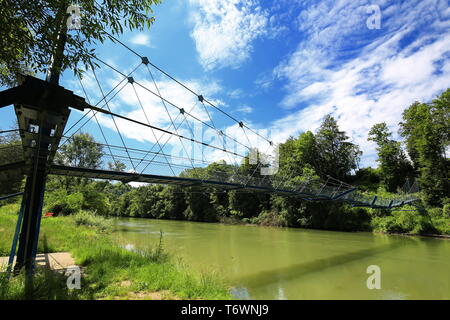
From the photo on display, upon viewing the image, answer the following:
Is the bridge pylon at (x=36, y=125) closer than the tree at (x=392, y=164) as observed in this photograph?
Yes

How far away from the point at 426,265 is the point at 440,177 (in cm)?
1442

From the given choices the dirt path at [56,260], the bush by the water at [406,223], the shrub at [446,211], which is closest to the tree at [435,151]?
the shrub at [446,211]

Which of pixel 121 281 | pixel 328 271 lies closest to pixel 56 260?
pixel 121 281

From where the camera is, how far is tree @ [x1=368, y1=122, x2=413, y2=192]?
81.9ft

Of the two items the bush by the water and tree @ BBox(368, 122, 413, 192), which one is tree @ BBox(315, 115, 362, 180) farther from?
the bush by the water

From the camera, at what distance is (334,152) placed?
31812 mm

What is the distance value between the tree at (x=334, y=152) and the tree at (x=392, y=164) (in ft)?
13.3

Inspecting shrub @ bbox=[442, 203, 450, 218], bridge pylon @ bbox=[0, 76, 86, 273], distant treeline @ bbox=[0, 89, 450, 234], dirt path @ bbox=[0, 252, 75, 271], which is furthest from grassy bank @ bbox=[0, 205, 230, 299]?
shrub @ bbox=[442, 203, 450, 218]

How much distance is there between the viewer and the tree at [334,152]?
3106 centimetres

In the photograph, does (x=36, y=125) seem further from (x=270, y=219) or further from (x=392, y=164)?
(x=392, y=164)

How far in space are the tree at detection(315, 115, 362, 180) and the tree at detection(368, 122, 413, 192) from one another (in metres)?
4.06

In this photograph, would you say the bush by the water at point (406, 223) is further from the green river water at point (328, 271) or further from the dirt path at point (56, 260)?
the dirt path at point (56, 260)

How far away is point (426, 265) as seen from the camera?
7.81 meters
